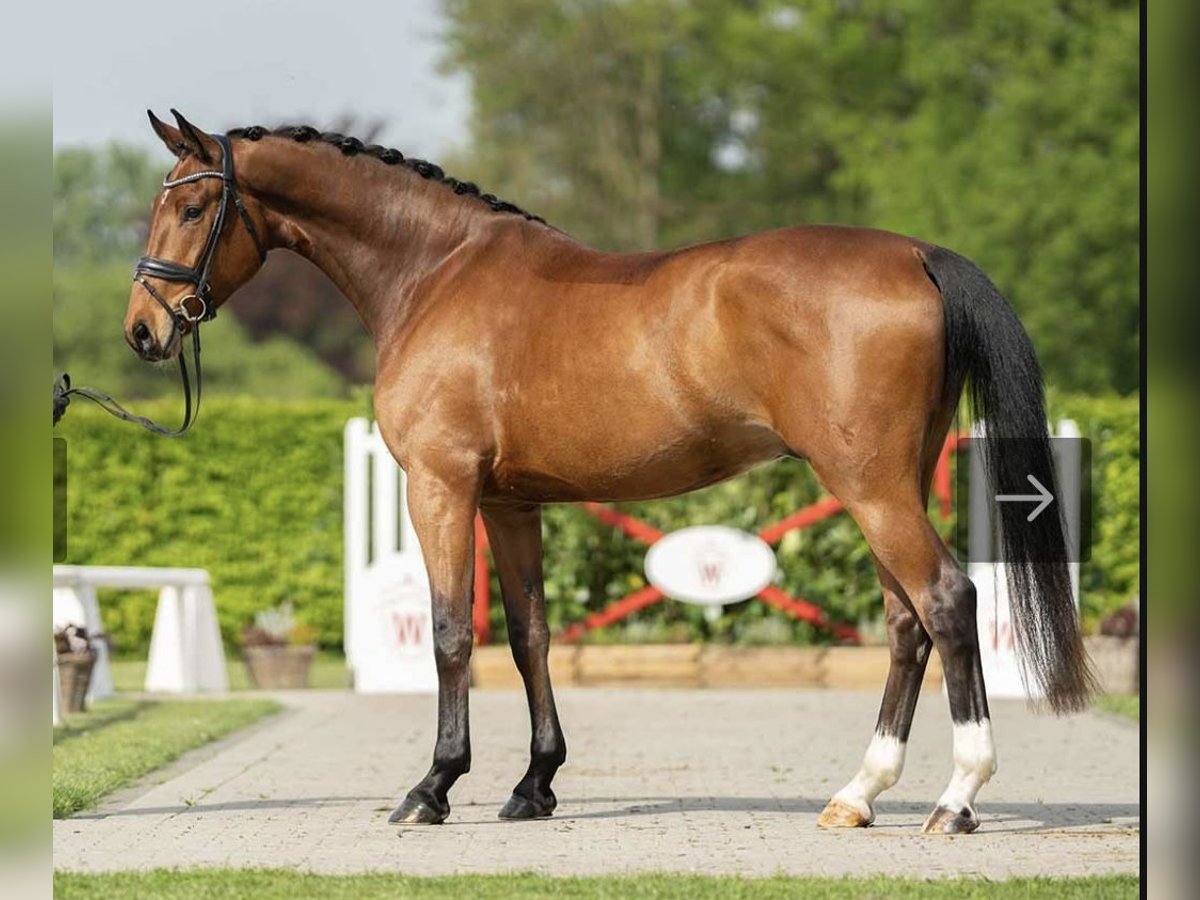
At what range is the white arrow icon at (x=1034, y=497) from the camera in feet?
18.4

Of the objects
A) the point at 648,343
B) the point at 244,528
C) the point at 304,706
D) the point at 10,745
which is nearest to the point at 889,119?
the point at 244,528

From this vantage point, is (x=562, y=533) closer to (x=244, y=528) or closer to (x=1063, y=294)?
(x=244, y=528)

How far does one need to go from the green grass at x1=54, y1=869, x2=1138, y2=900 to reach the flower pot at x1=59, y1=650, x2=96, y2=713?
609cm

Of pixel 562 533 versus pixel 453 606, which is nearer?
pixel 453 606

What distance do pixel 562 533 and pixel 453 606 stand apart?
7.36 metres

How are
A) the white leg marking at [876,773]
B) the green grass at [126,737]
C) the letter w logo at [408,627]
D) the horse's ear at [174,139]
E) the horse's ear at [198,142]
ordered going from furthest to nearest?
1. the letter w logo at [408,627]
2. the green grass at [126,737]
3. the horse's ear at [174,139]
4. the horse's ear at [198,142]
5. the white leg marking at [876,773]

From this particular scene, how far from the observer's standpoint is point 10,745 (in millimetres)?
3234

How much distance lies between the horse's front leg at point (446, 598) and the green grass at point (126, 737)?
1.35 metres

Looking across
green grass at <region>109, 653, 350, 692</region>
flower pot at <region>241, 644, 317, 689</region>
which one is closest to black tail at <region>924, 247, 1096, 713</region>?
flower pot at <region>241, 644, 317, 689</region>

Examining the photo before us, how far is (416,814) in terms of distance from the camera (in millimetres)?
6027

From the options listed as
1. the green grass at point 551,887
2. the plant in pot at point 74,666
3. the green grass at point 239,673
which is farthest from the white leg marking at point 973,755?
the green grass at point 239,673

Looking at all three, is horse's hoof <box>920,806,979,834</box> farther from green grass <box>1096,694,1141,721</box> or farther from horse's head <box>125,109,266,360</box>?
green grass <box>1096,694,1141,721</box>

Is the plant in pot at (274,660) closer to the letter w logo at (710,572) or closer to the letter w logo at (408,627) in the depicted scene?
the letter w logo at (408,627)

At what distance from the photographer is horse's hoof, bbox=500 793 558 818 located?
20.6ft
